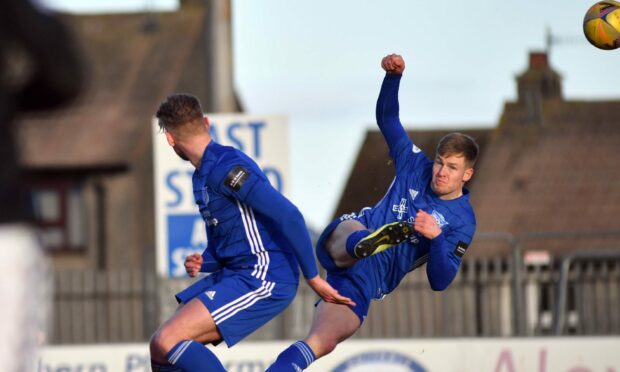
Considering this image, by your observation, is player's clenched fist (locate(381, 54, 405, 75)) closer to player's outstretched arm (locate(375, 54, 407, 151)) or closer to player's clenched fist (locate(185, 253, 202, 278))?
player's outstretched arm (locate(375, 54, 407, 151))

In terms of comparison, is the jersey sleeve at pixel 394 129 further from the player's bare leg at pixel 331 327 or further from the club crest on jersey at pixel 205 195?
the club crest on jersey at pixel 205 195

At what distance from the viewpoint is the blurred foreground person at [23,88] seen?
300 centimetres

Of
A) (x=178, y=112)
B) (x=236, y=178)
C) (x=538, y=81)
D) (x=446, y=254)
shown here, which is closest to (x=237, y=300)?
(x=236, y=178)

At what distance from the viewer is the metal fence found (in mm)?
14484

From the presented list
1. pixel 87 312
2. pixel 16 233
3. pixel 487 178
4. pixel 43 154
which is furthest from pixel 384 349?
pixel 43 154

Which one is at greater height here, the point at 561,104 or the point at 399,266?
the point at 561,104

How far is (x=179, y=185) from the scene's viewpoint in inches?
547

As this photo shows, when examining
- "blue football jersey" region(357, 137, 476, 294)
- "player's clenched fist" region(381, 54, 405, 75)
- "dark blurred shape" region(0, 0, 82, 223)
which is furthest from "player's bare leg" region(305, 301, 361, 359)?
"dark blurred shape" region(0, 0, 82, 223)

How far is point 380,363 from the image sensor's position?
13.4 meters

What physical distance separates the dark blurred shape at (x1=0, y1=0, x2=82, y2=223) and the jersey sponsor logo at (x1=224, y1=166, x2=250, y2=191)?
13.6 feet

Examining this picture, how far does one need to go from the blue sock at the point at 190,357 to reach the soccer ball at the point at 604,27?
3228 mm

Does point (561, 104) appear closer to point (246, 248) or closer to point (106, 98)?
point (106, 98)

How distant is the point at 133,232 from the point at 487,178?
32.8 ft

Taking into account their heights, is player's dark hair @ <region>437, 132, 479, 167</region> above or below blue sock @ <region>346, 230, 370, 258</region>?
above
